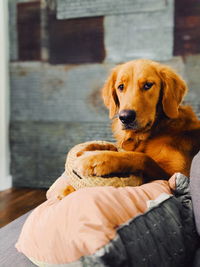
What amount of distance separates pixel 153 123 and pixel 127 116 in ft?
0.42

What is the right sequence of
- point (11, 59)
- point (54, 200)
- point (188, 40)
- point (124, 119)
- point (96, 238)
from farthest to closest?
1. point (11, 59)
2. point (188, 40)
3. point (124, 119)
4. point (54, 200)
5. point (96, 238)

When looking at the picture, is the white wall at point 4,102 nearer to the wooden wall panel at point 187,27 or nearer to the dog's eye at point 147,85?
the wooden wall panel at point 187,27

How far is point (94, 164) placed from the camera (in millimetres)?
1088

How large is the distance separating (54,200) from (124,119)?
18.8 inches

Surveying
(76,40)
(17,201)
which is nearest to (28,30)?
(76,40)

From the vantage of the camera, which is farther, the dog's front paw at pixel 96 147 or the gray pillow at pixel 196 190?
the dog's front paw at pixel 96 147

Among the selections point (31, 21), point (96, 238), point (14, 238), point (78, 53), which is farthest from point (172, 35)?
point (96, 238)

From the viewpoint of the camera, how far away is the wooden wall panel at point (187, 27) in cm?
253

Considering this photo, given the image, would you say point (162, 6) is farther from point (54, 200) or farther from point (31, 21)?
point (54, 200)

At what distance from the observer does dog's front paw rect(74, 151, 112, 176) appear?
1083 millimetres

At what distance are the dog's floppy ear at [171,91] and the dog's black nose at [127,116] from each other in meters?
0.14

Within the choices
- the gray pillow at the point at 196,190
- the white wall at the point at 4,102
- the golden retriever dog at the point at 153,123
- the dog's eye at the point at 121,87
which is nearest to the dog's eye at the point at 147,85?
the golden retriever dog at the point at 153,123

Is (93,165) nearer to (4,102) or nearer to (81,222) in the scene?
(81,222)

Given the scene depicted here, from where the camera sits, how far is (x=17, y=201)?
277cm
